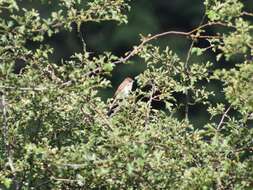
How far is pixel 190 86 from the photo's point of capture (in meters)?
4.19

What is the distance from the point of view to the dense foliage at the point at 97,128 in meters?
3.49

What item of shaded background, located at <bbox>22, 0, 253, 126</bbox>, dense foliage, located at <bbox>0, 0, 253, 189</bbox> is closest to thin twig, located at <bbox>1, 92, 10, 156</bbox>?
dense foliage, located at <bbox>0, 0, 253, 189</bbox>

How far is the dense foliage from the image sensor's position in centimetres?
349

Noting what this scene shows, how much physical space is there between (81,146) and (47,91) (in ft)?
0.87

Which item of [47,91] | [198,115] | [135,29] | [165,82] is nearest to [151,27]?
[135,29]

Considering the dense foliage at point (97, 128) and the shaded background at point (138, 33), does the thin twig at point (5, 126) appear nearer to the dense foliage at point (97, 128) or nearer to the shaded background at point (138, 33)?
the dense foliage at point (97, 128)

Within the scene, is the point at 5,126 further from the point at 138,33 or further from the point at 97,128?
the point at 138,33

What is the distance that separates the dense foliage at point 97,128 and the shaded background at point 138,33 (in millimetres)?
7370

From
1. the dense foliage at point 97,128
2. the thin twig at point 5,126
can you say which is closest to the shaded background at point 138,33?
the dense foliage at point 97,128

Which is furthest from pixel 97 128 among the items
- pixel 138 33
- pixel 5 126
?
pixel 138 33

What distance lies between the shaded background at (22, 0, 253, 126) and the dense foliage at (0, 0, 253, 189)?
290 inches

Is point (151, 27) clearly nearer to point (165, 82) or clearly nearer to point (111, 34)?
point (111, 34)

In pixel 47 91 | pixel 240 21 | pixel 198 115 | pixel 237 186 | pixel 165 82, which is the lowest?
pixel 237 186

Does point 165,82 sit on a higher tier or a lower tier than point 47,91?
higher
